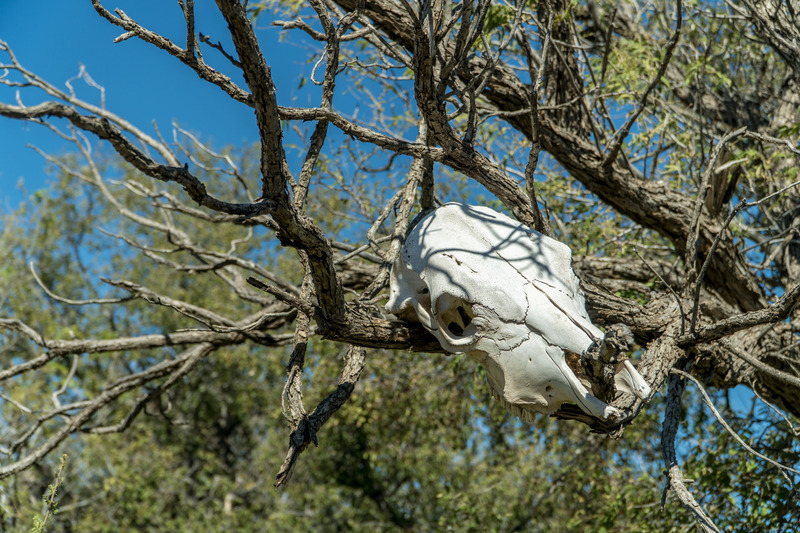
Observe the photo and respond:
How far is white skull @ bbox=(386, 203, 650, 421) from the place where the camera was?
3.07 m

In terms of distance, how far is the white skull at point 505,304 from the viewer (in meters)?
3.07

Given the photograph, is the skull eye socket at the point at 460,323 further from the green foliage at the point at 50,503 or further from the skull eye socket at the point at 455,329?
the green foliage at the point at 50,503

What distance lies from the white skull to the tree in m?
0.22

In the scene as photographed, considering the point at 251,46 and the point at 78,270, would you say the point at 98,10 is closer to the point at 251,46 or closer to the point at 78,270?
the point at 251,46

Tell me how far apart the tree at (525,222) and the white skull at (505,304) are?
22cm

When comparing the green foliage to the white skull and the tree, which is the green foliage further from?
the white skull

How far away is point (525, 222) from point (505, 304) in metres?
0.98

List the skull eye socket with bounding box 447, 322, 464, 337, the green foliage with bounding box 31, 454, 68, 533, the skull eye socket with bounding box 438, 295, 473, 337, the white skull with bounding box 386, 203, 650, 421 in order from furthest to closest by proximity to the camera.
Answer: the green foliage with bounding box 31, 454, 68, 533 → the skull eye socket with bounding box 447, 322, 464, 337 → the skull eye socket with bounding box 438, 295, 473, 337 → the white skull with bounding box 386, 203, 650, 421

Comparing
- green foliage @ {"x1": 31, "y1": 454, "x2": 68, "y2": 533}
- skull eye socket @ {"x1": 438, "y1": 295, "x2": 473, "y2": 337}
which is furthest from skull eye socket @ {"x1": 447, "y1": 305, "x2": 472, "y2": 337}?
green foliage @ {"x1": 31, "y1": 454, "x2": 68, "y2": 533}

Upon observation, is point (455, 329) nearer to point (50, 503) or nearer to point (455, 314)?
point (455, 314)

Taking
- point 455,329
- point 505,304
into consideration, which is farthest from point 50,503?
point 505,304

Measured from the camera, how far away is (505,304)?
10.3 feet

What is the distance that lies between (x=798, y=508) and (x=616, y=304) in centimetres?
217

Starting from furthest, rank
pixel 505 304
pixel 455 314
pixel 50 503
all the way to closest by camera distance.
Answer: pixel 50 503
pixel 455 314
pixel 505 304
